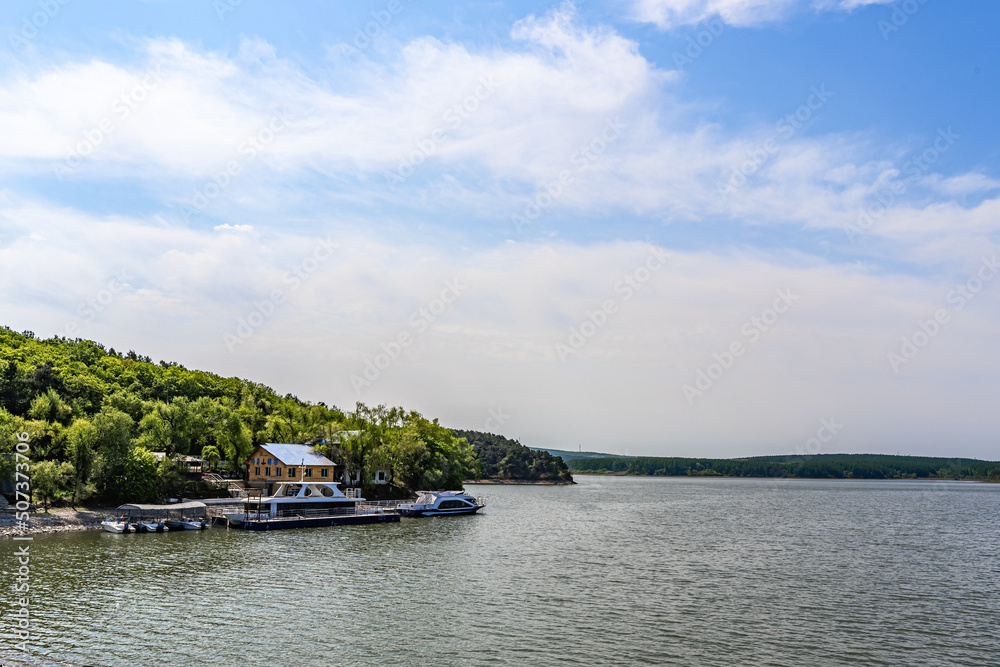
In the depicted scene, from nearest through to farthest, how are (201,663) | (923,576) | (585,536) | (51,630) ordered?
(201,663) → (51,630) → (923,576) → (585,536)

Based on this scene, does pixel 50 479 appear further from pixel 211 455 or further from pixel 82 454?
pixel 211 455

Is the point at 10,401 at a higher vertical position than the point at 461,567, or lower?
higher

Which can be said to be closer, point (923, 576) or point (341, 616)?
point (341, 616)

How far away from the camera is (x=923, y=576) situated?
168ft

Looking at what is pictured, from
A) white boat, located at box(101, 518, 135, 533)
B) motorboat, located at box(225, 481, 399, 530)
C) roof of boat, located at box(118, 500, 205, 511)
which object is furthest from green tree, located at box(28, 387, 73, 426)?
white boat, located at box(101, 518, 135, 533)

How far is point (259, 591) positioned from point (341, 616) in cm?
821

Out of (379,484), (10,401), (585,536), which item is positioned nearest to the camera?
(585,536)

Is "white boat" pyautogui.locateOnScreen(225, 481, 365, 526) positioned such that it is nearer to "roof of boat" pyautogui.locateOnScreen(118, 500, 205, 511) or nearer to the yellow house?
"roof of boat" pyautogui.locateOnScreen(118, 500, 205, 511)

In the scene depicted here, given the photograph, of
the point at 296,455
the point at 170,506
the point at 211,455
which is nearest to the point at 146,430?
the point at 211,455

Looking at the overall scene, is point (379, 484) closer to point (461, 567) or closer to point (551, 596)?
point (461, 567)

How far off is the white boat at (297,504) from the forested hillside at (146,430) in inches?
480

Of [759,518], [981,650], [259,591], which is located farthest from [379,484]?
[981,650]

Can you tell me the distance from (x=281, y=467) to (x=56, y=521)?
128ft

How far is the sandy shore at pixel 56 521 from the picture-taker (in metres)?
61.9
